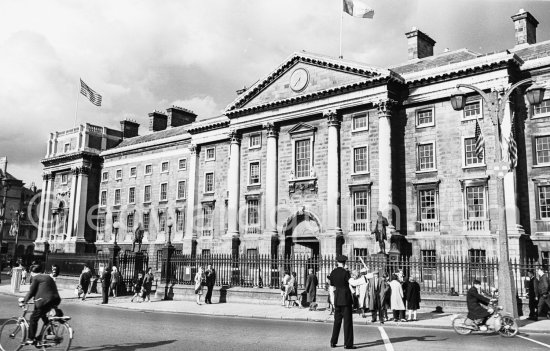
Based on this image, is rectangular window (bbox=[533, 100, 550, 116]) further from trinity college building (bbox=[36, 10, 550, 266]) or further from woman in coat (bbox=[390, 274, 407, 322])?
woman in coat (bbox=[390, 274, 407, 322])

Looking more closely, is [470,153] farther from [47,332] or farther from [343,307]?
[47,332]

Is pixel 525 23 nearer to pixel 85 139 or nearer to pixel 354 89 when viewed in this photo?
pixel 354 89

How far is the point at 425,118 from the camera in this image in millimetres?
34406

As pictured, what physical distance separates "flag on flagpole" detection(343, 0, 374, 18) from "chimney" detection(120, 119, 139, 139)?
40297mm

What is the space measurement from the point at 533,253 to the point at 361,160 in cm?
1206

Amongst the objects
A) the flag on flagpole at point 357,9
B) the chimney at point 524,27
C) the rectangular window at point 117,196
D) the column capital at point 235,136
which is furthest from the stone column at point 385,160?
the rectangular window at point 117,196

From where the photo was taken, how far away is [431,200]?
3334 cm

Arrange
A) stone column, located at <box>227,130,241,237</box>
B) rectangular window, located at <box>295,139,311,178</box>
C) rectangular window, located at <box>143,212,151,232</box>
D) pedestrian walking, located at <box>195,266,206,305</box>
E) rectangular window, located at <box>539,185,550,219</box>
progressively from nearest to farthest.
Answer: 1. pedestrian walking, located at <box>195,266,206,305</box>
2. rectangular window, located at <box>539,185,550,219</box>
3. rectangular window, located at <box>295,139,311,178</box>
4. stone column, located at <box>227,130,241,237</box>
5. rectangular window, located at <box>143,212,151,232</box>

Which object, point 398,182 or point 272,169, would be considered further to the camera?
point 272,169

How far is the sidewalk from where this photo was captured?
1756cm

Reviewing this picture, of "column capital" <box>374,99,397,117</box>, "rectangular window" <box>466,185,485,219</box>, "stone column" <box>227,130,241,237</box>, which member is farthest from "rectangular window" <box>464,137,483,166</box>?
"stone column" <box>227,130,241,237</box>

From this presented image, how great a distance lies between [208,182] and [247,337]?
113ft

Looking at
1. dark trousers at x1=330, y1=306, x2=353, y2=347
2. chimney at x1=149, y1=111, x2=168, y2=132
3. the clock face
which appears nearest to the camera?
dark trousers at x1=330, y1=306, x2=353, y2=347

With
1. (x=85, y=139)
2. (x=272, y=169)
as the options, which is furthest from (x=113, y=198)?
(x=272, y=169)
